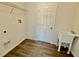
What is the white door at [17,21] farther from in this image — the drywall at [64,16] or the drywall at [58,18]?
the drywall at [64,16]

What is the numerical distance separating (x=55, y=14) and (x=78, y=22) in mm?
1066

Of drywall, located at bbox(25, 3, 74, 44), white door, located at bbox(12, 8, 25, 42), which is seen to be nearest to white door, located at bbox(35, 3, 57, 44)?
drywall, located at bbox(25, 3, 74, 44)

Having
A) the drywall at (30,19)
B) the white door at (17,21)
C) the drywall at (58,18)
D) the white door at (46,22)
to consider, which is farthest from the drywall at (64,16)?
the white door at (17,21)

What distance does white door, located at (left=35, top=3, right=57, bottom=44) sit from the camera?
137 inches

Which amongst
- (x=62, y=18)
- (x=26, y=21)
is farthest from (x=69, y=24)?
(x=26, y=21)

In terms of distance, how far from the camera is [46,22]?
12.0ft

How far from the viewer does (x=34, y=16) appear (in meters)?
3.85

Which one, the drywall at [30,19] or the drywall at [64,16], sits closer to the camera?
the drywall at [64,16]

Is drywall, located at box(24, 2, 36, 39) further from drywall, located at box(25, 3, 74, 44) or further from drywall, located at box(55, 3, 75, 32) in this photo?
drywall, located at box(55, 3, 75, 32)

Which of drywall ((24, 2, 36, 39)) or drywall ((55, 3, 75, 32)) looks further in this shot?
drywall ((24, 2, 36, 39))

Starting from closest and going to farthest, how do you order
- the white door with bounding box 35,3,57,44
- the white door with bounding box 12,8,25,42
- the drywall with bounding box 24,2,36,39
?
the white door with bounding box 12,8,25,42 → the white door with bounding box 35,3,57,44 → the drywall with bounding box 24,2,36,39

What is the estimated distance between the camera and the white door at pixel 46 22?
3.48m

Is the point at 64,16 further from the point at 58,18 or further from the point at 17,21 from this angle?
the point at 17,21

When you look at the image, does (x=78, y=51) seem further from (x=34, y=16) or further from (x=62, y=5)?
(x=34, y=16)
